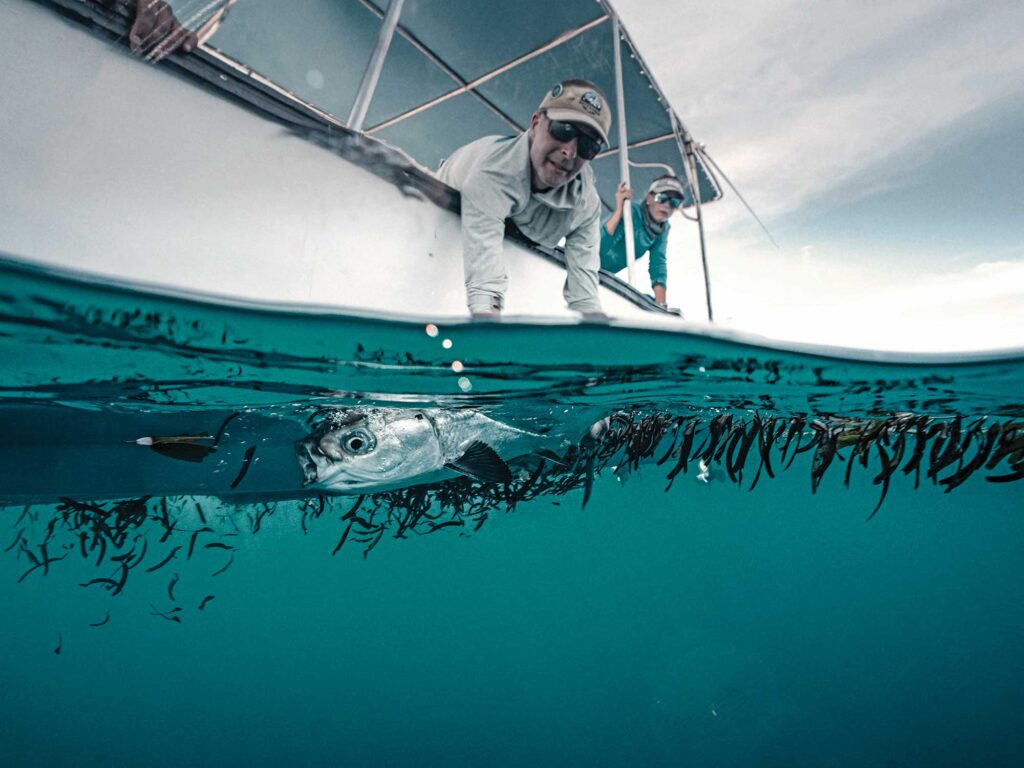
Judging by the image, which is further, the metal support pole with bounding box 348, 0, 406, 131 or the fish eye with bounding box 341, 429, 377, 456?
the metal support pole with bounding box 348, 0, 406, 131

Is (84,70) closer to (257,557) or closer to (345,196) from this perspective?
(345,196)

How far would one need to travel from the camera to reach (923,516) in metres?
7.56

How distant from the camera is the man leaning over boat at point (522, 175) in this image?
3227 millimetres

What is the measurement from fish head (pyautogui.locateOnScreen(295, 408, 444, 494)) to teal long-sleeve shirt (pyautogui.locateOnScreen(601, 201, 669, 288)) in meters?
4.17

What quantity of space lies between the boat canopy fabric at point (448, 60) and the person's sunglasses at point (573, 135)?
10.3 ft

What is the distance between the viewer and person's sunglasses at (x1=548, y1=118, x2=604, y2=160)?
3.22 meters

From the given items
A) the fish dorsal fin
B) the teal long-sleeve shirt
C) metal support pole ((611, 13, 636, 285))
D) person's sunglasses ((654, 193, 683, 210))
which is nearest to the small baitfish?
the fish dorsal fin

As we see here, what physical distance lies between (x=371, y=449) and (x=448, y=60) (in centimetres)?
653

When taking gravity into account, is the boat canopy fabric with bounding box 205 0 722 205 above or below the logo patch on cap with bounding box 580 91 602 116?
above

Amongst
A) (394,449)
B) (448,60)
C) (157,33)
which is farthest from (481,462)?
(448,60)

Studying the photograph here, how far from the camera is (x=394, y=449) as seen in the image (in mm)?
3133

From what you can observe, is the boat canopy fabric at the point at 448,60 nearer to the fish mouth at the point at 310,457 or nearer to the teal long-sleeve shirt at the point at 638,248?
the teal long-sleeve shirt at the point at 638,248

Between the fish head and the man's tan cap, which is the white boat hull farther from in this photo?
the man's tan cap

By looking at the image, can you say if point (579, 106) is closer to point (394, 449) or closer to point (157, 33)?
point (157, 33)
